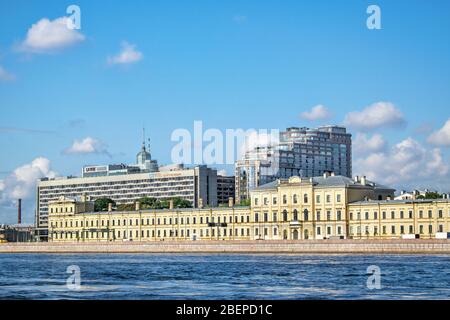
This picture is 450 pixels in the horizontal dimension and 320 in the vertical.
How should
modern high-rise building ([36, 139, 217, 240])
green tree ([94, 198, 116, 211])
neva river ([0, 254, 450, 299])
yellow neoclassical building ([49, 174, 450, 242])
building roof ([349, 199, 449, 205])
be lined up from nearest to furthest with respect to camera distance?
neva river ([0, 254, 450, 299])
building roof ([349, 199, 449, 205])
yellow neoclassical building ([49, 174, 450, 242])
green tree ([94, 198, 116, 211])
modern high-rise building ([36, 139, 217, 240])

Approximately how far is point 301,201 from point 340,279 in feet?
213

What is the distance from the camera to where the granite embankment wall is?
8331 centimetres


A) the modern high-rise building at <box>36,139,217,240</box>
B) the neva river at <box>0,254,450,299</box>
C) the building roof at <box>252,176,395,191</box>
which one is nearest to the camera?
the neva river at <box>0,254,450,299</box>

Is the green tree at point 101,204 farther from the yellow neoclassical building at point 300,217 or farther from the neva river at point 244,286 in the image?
the neva river at point 244,286

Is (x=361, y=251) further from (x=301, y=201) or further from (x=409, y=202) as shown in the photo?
(x=301, y=201)

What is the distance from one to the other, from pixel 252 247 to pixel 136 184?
9184 centimetres

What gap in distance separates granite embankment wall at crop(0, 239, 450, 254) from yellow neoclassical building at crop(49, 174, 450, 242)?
9.08 m

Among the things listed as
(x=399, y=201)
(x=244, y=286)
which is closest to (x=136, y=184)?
(x=399, y=201)

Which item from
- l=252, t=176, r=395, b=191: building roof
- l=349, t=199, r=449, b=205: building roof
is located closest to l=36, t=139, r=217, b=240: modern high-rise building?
l=252, t=176, r=395, b=191: building roof

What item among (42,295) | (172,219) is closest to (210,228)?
(172,219)

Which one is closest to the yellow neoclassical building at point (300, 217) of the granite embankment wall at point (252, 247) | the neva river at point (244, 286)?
the granite embankment wall at point (252, 247)

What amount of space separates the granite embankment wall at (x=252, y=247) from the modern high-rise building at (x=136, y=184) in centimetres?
4778

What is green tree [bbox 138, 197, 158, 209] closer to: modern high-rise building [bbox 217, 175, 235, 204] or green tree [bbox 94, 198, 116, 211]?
green tree [bbox 94, 198, 116, 211]

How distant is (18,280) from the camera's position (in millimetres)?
43906
